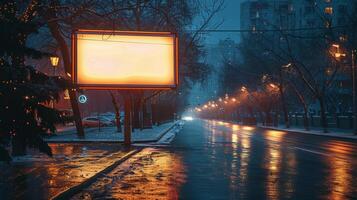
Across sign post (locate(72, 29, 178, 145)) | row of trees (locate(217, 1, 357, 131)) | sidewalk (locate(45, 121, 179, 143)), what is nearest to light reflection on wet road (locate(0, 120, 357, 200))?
→ sign post (locate(72, 29, 178, 145))

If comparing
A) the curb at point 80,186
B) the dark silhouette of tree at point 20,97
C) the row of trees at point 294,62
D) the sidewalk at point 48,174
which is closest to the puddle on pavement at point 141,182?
the curb at point 80,186

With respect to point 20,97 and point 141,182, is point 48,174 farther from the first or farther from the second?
point 20,97

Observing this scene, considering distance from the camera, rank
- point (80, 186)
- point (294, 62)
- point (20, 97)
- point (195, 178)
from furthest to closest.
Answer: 1. point (294, 62)
2. point (195, 178)
3. point (80, 186)
4. point (20, 97)

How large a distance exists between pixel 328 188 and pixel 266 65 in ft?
187

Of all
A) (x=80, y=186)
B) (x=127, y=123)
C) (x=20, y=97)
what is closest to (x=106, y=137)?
(x=127, y=123)

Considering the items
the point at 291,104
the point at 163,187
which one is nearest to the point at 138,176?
the point at 163,187

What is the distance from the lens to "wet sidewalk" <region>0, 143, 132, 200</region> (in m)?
11.4

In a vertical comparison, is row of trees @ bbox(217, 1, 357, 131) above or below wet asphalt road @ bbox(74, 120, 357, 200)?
above

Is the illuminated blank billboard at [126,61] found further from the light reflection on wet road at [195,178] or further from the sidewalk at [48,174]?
the light reflection on wet road at [195,178]

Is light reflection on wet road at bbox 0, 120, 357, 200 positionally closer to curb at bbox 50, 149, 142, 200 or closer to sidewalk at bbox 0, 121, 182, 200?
sidewalk at bbox 0, 121, 182, 200

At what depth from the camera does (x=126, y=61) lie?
27.0 m

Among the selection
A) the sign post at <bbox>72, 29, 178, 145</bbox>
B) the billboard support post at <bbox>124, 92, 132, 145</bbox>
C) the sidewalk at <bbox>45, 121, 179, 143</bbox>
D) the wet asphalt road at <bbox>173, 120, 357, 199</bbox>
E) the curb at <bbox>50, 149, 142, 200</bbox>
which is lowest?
the sidewalk at <bbox>45, 121, 179, 143</bbox>

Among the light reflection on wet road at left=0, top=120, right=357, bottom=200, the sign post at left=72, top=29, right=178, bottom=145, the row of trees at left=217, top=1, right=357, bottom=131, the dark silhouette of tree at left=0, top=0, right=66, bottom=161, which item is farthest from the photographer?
the row of trees at left=217, top=1, right=357, bottom=131

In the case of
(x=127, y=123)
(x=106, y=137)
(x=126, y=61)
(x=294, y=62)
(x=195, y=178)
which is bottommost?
(x=106, y=137)
